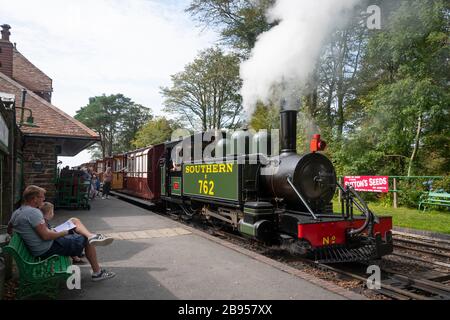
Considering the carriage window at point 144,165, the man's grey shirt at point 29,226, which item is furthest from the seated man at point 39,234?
the carriage window at point 144,165

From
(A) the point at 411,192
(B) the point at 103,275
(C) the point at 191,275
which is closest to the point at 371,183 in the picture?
(A) the point at 411,192

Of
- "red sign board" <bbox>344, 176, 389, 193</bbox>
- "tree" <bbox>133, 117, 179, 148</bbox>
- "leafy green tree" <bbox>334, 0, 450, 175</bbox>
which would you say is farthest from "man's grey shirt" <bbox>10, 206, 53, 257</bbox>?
"tree" <bbox>133, 117, 179, 148</bbox>

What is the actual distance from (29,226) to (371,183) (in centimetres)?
1281

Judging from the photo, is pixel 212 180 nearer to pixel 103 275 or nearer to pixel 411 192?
pixel 103 275

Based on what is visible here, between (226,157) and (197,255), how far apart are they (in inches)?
89.3

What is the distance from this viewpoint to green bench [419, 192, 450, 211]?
1191cm

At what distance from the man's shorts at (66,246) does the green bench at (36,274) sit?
230 mm

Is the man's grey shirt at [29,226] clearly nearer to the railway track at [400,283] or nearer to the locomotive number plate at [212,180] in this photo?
the locomotive number plate at [212,180]

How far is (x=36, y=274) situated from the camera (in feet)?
12.8

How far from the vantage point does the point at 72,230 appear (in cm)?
467

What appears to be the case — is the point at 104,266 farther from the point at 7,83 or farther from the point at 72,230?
the point at 7,83

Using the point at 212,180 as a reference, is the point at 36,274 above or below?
below

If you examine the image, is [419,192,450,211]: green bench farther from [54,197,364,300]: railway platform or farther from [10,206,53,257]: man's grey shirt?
[10,206,53,257]: man's grey shirt

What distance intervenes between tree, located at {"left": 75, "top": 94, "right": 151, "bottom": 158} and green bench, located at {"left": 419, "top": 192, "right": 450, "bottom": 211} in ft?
159
